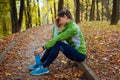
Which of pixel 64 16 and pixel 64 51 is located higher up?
pixel 64 16

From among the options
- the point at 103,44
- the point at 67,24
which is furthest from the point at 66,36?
the point at 103,44

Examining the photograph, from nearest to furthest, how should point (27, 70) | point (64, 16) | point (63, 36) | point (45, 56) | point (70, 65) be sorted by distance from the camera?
point (63, 36) < point (64, 16) < point (45, 56) < point (27, 70) < point (70, 65)

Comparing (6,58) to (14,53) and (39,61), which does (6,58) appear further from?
(39,61)

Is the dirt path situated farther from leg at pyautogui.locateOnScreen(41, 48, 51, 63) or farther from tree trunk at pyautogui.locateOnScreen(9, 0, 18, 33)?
tree trunk at pyautogui.locateOnScreen(9, 0, 18, 33)

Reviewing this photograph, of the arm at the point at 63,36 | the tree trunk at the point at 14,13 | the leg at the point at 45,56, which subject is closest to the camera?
the arm at the point at 63,36

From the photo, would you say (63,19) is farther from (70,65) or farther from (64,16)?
(70,65)

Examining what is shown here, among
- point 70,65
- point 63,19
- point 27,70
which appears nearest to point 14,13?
point 27,70

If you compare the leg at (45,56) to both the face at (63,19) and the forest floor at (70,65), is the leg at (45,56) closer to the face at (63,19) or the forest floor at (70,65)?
the forest floor at (70,65)

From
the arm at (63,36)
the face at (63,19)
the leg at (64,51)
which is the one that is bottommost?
the leg at (64,51)

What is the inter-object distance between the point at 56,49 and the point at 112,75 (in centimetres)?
162

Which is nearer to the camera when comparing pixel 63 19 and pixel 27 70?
pixel 63 19

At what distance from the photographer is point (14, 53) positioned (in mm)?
10031

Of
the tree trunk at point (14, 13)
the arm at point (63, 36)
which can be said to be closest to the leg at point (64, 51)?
the arm at point (63, 36)

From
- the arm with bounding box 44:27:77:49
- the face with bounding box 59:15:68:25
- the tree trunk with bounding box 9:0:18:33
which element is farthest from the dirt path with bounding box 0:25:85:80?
the tree trunk with bounding box 9:0:18:33
